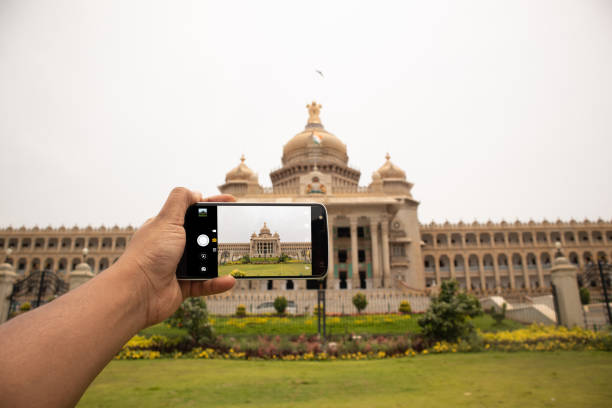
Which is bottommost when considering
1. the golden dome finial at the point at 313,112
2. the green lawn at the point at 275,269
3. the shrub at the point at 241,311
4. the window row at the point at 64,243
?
the shrub at the point at 241,311

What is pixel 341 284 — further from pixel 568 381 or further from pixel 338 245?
pixel 568 381

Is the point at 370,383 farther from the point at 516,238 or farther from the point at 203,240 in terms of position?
the point at 516,238

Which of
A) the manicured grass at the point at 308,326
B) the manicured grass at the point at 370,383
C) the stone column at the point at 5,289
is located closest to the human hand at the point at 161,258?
the manicured grass at the point at 370,383

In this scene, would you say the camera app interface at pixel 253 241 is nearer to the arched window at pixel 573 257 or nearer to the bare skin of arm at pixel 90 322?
the bare skin of arm at pixel 90 322

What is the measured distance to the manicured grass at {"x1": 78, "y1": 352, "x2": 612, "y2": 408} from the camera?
5391 mm

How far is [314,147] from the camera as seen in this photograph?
139ft

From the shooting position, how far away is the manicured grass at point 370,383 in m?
5.39

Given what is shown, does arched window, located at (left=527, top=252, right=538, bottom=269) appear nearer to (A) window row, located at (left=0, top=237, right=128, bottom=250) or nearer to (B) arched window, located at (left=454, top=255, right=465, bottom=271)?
(B) arched window, located at (left=454, top=255, right=465, bottom=271)

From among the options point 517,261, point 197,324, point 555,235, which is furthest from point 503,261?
point 197,324

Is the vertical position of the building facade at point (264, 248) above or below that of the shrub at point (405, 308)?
above

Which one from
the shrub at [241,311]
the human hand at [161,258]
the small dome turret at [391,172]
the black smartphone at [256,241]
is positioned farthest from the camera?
the small dome turret at [391,172]

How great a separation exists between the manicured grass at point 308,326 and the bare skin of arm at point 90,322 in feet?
38.5

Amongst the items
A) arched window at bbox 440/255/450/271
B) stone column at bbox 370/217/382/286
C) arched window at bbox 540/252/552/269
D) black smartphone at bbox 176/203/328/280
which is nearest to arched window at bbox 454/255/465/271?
arched window at bbox 440/255/450/271

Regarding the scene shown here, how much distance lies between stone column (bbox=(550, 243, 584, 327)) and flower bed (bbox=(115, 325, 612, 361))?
1.92 meters
